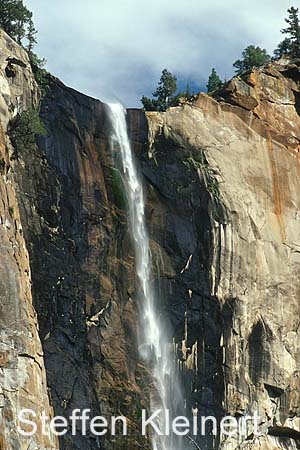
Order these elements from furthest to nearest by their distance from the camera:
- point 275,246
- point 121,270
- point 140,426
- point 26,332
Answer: point 275,246 → point 121,270 → point 140,426 → point 26,332

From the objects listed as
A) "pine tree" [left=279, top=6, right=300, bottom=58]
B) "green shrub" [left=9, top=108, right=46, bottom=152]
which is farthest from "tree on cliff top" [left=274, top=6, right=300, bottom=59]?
"green shrub" [left=9, top=108, right=46, bottom=152]

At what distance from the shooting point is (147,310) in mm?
31234

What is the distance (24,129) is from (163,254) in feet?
27.4

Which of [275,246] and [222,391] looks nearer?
[222,391]

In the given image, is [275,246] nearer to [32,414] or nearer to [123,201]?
[123,201]

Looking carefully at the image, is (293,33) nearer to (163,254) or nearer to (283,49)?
(283,49)

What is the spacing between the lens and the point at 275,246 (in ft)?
109

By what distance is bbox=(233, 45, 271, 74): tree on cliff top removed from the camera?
A: 47344 millimetres

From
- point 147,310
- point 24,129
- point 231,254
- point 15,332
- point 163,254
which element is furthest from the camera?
point 163,254

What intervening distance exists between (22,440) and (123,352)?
714 cm

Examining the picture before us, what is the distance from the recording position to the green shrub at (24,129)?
2986 centimetres

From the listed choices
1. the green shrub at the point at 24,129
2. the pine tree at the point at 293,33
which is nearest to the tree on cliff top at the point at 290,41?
the pine tree at the point at 293,33

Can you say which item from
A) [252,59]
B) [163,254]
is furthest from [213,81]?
[163,254]

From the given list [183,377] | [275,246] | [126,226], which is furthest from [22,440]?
[275,246]
